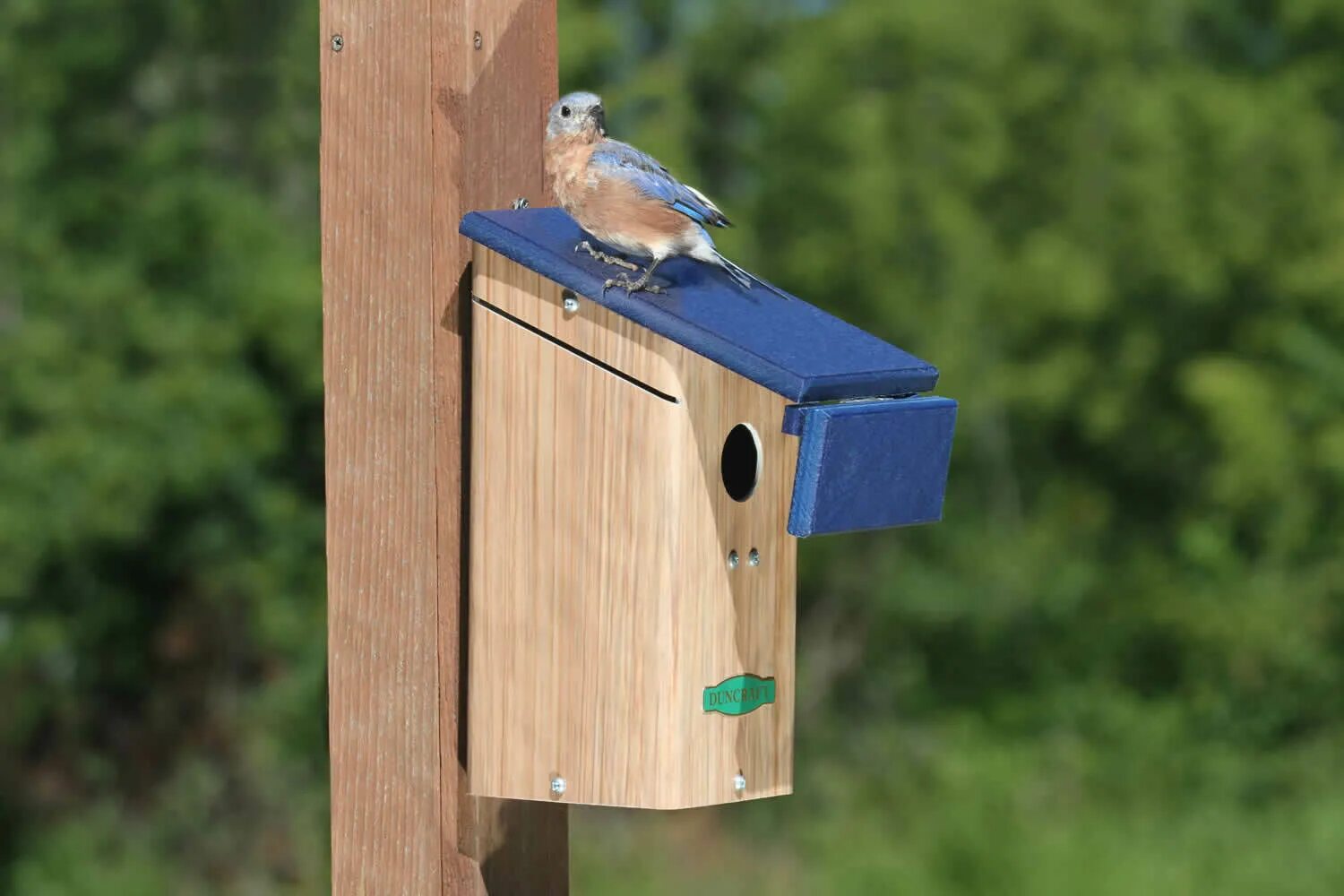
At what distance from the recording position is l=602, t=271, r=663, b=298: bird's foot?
7.64 ft

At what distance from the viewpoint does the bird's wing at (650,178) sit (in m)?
2.37

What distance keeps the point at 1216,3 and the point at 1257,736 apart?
13.1 feet

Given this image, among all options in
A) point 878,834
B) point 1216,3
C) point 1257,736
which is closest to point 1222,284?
point 1216,3

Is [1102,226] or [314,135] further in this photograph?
[1102,226]

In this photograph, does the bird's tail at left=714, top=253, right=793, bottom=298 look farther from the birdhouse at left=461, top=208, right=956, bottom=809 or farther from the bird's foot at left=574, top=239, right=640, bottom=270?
the bird's foot at left=574, top=239, right=640, bottom=270

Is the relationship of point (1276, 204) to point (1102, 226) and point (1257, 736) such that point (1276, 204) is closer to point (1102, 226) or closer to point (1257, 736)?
point (1102, 226)

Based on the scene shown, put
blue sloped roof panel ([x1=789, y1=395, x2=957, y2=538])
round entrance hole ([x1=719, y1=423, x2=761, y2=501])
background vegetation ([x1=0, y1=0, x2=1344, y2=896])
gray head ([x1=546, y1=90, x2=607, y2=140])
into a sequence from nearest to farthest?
blue sloped roof panel ([x1=789, y1=395, x2=957, y2=538]), gray head ([x1=546, y1=90, x2=607, y2=140]), round entrance hole ([x1=719, y1=423, x2=761, y2=501]), background vegetation ([x1=0, y1=0, x2=1344, y2=896])

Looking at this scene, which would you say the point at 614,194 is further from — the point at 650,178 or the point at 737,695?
the point at 737,695

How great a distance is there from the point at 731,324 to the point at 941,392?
6.92 metres

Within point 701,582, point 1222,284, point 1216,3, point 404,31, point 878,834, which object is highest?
point 1216,3

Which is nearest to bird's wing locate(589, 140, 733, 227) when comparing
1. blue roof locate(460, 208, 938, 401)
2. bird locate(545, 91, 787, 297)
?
bird locate(545, 91, 787, 297)

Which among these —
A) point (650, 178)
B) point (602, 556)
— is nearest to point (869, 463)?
point (602, 556)

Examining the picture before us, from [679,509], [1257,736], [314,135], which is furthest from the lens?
[1257,736]

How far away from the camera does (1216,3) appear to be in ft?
32.7
